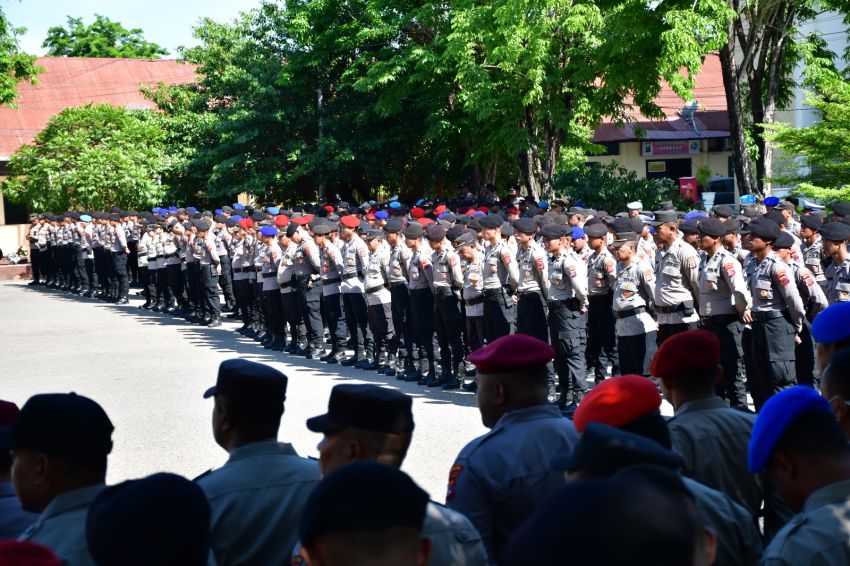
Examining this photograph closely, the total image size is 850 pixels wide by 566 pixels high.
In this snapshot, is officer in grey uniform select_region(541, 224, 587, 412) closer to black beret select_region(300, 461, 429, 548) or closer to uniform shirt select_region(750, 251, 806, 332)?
uniform shirt select_region(750, 251, 806, 332)

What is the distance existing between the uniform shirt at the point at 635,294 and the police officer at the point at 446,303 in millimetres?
2665

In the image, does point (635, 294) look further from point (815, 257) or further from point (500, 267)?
point (815, 257)

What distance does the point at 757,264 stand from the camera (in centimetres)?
995

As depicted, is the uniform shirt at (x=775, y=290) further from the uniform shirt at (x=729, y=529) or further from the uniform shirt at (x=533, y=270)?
the uniform shirt at (x=729, y=529)

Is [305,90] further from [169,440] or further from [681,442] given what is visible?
[681,442]

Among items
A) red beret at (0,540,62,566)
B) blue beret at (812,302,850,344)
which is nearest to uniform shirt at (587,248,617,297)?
blue beret at (812,302,850,344)

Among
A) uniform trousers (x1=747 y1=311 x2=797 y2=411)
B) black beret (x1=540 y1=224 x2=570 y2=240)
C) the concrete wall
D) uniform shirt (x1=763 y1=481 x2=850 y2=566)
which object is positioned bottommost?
uniform trousers (x1=747 y1=311 x2=797 y2=411)

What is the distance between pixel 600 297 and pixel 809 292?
2.63 m

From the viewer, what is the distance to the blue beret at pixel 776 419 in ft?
11.0

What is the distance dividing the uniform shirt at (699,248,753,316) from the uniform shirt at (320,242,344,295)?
6.49m

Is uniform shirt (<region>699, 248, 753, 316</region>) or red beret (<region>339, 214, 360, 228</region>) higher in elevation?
red beret (<region>339, 214, 360, 228</region>)

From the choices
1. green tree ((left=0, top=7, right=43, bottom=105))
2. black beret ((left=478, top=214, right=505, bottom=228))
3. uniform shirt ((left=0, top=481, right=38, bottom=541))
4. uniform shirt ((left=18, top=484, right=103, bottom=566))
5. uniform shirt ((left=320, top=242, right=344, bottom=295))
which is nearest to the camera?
uniform shirt ((left=18, top=484, right=103, bottom=566))

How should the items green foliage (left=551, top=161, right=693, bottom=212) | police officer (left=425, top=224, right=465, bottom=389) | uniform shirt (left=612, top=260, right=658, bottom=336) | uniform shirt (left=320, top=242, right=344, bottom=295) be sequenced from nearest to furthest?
uniform shirt (left=612, top=260, right=658, bottom=336), police officer (left=425, top=224, right=465, bottom=389), uniform shirt (left=320, top=242, right=344, bottom=295), green foliage (left=551, top=161, right=693, bottom=212)

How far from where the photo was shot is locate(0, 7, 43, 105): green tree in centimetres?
3058
